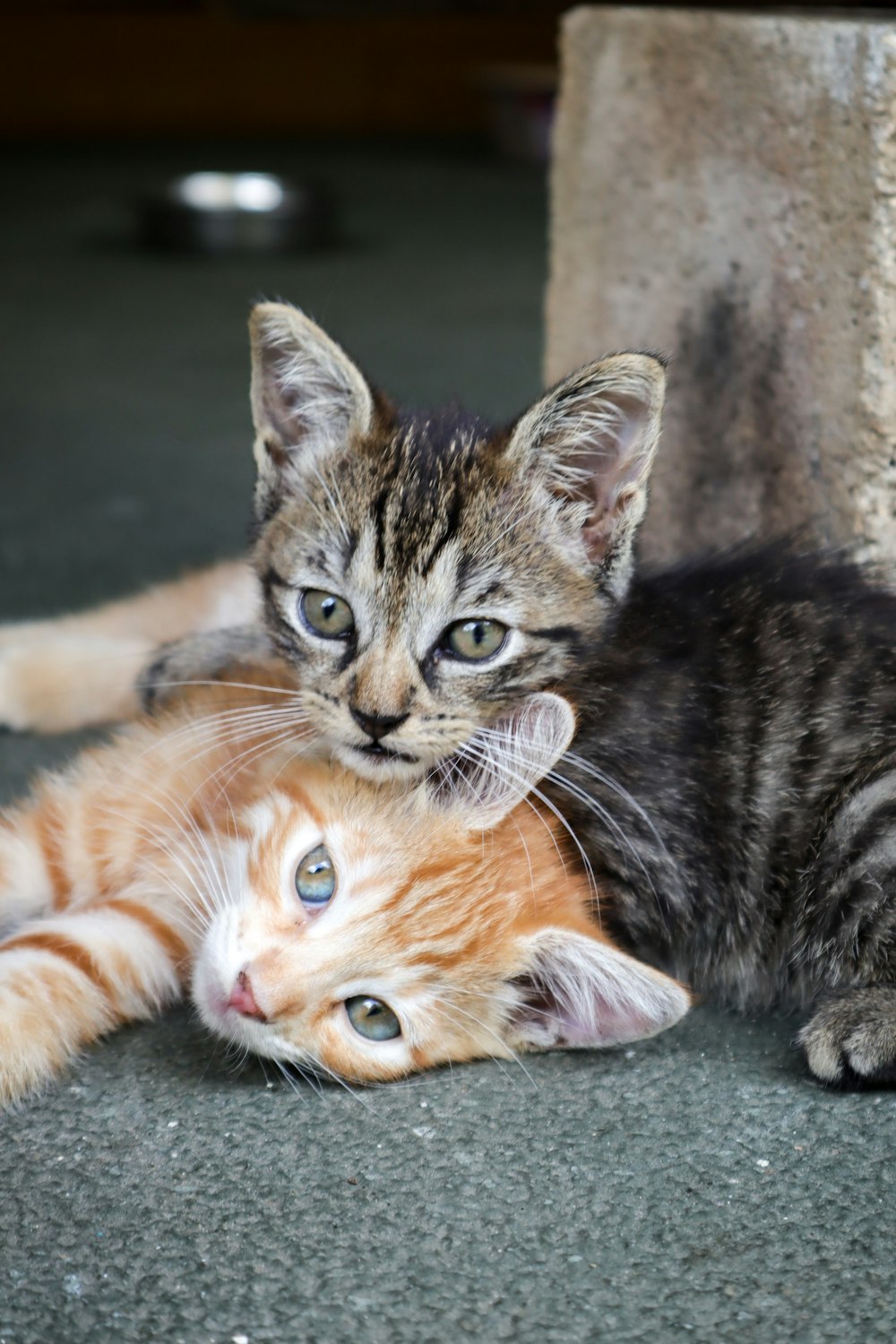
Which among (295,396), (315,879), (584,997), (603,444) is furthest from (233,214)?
(584,997)

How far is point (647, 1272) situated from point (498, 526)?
2.49 ft

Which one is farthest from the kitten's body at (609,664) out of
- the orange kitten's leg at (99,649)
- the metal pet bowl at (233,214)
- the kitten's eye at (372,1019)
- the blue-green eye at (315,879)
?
the metal pet bowl at (233,214)

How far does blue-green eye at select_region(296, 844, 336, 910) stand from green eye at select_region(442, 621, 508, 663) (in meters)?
0.26

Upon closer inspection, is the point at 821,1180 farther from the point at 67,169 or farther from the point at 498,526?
the point at 67,169

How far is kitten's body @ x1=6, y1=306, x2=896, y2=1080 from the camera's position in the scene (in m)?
1.51

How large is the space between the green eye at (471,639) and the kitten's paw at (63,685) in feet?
2.53

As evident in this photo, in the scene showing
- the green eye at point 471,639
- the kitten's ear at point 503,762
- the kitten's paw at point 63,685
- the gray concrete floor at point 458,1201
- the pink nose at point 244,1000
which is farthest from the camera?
the kitten's paw at point 63,685

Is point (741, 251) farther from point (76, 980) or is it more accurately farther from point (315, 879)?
point (76, 980)

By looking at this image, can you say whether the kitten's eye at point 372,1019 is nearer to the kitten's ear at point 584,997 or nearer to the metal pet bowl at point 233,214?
the kitten's ear at point 584,997

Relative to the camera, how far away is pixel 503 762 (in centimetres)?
146

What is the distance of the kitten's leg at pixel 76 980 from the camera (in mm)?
1363

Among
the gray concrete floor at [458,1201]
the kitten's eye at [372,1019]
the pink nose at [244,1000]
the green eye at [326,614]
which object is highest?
the green eye at [326,614]

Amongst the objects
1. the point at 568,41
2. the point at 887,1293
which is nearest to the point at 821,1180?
the point at 887,1293

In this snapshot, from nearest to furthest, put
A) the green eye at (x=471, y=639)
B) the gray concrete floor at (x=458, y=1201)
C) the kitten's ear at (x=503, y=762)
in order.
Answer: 1. the gray concrete floor at (x=458, y=1201)
2. the kitten's ear at (x=503, y=762)
3. the green eye at (x=471, y=639)
